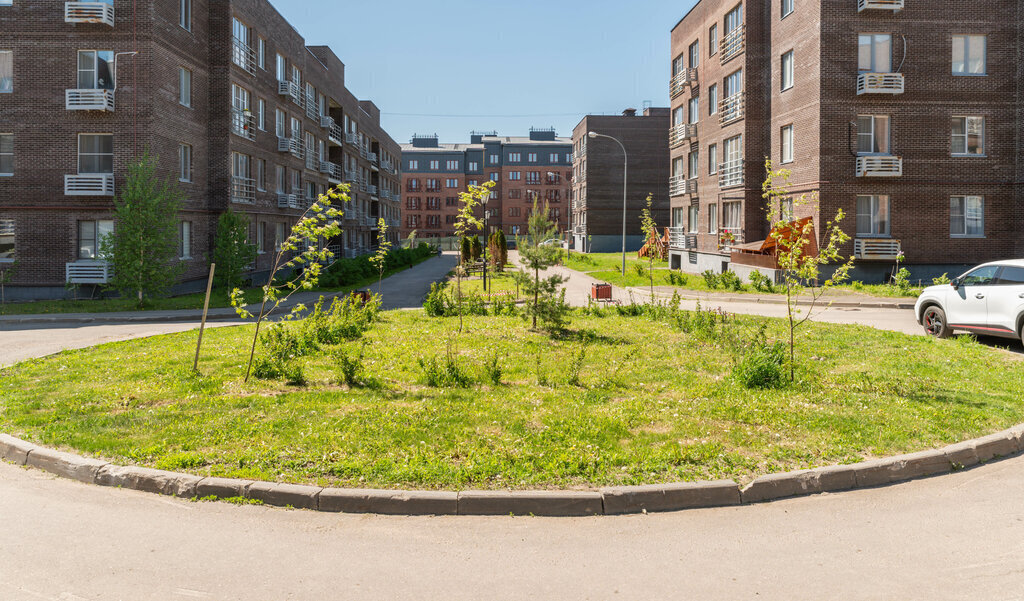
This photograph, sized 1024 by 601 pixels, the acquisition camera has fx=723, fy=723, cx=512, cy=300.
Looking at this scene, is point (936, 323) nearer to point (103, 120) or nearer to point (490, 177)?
point (103, 120)

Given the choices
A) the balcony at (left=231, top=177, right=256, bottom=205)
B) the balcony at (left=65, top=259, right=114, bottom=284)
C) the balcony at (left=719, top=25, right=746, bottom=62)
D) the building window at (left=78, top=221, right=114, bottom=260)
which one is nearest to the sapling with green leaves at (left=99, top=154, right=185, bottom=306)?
the balcony at (left=65, top=259, right=114, bottom=284)

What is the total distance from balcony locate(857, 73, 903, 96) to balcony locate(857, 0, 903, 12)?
8.30 ft

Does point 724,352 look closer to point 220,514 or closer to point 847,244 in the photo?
point 220,514

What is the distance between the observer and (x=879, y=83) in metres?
28.3

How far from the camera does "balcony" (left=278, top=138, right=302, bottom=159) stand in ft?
128

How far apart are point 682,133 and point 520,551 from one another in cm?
4211

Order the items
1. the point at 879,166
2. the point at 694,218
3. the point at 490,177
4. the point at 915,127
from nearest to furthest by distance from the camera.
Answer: the point at 879,166 < the point at 915,127 < the point at 694,218 < the point at 490,177

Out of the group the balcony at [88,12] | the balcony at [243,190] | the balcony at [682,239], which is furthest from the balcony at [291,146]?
the balcony at [682,239]

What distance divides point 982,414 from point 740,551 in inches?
187

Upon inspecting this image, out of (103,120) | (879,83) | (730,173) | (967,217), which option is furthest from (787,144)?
(103,120)

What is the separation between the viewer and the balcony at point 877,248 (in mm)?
28719

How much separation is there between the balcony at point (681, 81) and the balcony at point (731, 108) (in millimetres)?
4722

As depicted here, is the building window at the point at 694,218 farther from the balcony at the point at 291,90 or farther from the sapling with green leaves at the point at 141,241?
the sapling with green leaves at the point at 141,241

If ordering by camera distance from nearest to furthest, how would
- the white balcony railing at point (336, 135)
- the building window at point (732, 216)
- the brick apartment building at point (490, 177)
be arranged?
the building window at point (732, 216) < the white balcony railing at point (336, 135) < the brick apartment building at point (490, 177)
